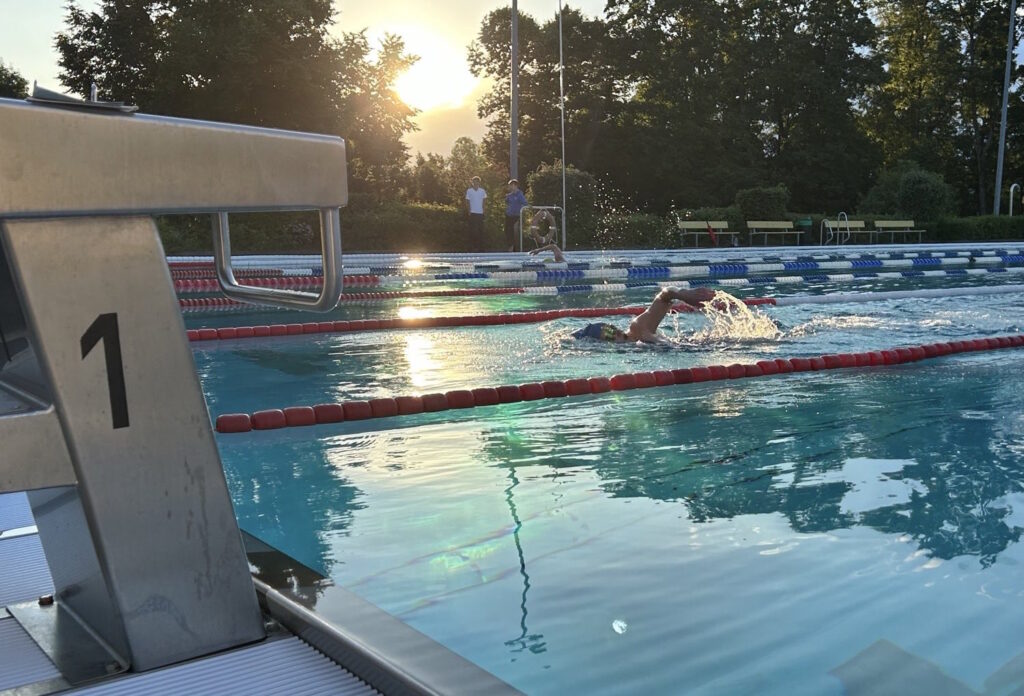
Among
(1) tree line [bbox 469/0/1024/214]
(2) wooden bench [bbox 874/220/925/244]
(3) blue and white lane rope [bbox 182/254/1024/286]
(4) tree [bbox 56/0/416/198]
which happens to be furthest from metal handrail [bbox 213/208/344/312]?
(1) tree line [bbox 469/0/1024/214]

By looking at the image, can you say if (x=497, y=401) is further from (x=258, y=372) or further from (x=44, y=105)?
(x=44, y=105)

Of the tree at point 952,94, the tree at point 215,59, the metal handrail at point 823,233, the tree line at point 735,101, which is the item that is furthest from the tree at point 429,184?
the tree at point 952,94

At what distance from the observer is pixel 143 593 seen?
4.21 ft

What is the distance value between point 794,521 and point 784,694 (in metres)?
1.13

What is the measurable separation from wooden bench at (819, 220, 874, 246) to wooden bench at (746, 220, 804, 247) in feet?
2.37

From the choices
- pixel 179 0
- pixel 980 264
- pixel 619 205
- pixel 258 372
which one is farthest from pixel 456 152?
pixel 258 372

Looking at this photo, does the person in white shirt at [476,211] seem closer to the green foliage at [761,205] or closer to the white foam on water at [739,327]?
the green foliage at [761,205]

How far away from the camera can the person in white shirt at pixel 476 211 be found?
61.5 ft

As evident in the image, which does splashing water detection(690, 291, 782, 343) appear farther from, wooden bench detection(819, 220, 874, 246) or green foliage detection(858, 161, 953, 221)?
green foliage detection(858, 161, 953, 221)

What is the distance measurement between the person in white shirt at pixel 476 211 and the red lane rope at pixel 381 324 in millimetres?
9478

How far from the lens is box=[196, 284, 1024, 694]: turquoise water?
2.12m

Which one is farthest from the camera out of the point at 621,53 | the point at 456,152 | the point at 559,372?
the point at 456,152

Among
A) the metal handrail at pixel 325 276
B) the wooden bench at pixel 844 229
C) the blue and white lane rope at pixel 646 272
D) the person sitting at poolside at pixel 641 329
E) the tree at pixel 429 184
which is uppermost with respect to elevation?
the tree at pixel 429 184

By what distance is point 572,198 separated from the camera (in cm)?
2177
